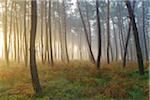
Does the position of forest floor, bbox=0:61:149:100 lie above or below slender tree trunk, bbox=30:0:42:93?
below

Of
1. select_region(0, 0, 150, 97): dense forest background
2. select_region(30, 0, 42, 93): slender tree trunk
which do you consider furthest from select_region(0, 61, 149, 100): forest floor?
select_region(0, 0, 150, 97): dense forest background

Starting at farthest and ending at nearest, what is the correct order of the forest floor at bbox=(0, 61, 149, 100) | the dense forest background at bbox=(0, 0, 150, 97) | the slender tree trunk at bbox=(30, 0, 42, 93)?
the dense forest background at bbox=(0, 0, 150, 97), the slender tree trunk at bbox=(30, 0, 42, 93), the forest floor at bbox=(0, 61, 149, 100)

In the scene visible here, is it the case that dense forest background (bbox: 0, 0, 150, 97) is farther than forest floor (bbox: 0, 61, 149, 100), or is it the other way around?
dense forest background (bbox: 0, 0, 150, 97)

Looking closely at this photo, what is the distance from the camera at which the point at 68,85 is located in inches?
709

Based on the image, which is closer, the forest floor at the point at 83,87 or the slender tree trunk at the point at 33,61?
the forest floor at the point at 83,87

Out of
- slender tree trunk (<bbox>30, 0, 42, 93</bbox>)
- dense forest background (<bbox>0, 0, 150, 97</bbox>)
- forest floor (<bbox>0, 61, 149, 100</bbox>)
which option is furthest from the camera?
dense forest background (<bbox>0, 0, 150, 97</bbox>)

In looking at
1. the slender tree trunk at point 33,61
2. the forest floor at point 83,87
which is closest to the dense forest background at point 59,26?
the forest floor at point 83,87

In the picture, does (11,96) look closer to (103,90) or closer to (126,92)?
(103,90)

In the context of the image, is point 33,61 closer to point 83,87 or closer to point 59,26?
point 83,87

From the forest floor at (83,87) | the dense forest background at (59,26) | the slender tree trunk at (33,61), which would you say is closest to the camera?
the forest floor at (83,87)

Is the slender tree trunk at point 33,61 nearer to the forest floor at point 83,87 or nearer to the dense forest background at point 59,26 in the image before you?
the forest floor at point 83,87

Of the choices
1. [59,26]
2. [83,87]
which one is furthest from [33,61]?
[59,26]

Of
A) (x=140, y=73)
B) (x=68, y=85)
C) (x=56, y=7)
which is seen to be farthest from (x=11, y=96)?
(x=56, y=7)

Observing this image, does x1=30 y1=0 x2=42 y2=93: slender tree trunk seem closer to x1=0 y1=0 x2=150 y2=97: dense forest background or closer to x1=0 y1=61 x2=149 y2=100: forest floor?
x1=0 y1=61 x2=149 y2=100: forest floor
